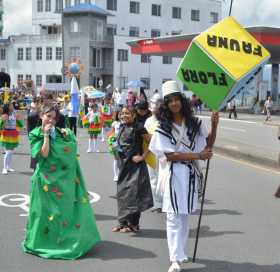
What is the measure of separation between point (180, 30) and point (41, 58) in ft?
63.7

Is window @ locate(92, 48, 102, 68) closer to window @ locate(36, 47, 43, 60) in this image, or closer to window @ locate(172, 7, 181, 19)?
window @ locate(36, 47, 43, 60)

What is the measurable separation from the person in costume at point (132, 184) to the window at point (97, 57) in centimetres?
5953

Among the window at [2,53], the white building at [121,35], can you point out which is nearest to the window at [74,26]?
the white building at [121,35]

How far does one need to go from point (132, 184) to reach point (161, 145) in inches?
67.8

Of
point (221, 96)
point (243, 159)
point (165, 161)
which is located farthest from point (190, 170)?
point (243, 159)

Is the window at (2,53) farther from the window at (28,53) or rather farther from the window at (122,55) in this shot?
the window at (122,55)

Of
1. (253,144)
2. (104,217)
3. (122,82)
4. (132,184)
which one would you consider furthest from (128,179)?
(122,82)

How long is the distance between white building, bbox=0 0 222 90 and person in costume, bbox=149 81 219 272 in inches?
2365

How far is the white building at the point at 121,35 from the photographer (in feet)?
226

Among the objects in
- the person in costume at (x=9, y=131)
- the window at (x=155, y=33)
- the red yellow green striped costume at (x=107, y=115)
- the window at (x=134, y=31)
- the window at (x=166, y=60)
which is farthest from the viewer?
the window at (x=155, y=33)

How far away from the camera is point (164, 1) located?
76188 millimetres

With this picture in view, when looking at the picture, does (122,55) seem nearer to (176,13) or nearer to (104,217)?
(176,13)

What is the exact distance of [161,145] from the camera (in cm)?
561

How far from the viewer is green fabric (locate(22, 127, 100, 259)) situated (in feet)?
20.1
